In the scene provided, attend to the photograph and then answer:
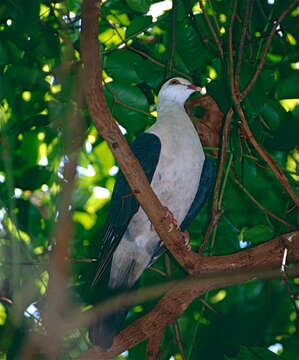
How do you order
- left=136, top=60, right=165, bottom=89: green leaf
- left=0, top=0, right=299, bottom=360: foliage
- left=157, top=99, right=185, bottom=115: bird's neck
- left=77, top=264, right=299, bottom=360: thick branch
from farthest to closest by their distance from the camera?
left=157, top=99, right=185, bottom=115: bird's neck → left=136, top=60, right=165, bottom=89: green leaf → left=0, top=0, right=299, bottom=360: foliage → left=77, top=264, right=299, bottom=360: thick branch

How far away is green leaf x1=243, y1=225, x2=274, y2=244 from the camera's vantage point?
240 centimetres

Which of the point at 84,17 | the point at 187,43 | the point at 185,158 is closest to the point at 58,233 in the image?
the point at 84,17

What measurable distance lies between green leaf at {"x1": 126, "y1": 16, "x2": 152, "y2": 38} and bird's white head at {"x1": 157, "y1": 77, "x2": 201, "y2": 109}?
353mm

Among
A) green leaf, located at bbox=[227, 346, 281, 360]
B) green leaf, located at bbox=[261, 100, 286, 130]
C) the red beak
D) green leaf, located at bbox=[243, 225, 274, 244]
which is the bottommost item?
green leaf, located at bbox=[227, 346, 281, 360]

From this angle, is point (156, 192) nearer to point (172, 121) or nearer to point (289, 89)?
point (172, 121)

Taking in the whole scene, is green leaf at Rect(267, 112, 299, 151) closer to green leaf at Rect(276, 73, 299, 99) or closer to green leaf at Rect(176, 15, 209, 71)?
green leaf at Rect(276, 73, 299, 99)

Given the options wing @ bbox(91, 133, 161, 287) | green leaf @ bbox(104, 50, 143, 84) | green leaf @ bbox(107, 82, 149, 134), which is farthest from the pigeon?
green leaf @ bbox(104, 50, 143, 84)

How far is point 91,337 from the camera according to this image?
248cm

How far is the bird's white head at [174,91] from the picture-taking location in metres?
2.95

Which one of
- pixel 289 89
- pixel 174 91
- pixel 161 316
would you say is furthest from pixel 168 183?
pixel 289 89

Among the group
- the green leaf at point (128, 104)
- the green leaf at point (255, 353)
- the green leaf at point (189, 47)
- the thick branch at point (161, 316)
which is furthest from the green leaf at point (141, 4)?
the green leaf at point (255, 353)

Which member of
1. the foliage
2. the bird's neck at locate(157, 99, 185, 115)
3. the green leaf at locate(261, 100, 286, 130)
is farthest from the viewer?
the bird's neck at locate(157, 99, 185, 115)

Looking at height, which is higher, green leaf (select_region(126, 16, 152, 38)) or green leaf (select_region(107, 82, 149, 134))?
green leaf (select_region(126, 16, 152, 38))

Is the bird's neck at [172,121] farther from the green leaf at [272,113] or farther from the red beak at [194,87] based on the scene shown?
the green leaf at [272,113]
